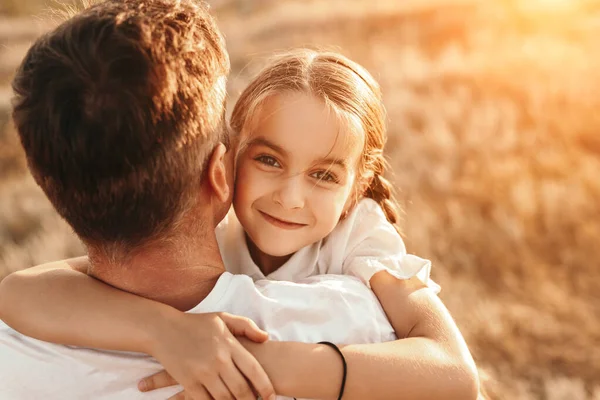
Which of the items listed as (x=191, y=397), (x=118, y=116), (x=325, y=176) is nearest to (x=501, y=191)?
(x=325, y=176)

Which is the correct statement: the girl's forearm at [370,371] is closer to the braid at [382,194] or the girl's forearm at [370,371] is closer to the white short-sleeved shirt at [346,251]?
the white short-sleeved shirt at [346,251]

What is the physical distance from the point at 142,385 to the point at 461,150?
5805mm

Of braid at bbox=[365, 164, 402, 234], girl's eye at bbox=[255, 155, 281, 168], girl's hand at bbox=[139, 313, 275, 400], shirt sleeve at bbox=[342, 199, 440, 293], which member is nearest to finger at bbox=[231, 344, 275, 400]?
girl's hand at bbox=[139, 313, 275, 400]

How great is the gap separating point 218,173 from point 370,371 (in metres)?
0.72

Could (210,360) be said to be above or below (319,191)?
below

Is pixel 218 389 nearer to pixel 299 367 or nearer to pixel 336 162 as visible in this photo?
pixel 299 367

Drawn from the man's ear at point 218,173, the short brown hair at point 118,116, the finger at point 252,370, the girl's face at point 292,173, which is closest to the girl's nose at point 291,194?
the girl's face at point 292,173

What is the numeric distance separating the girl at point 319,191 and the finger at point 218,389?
2.07 ft

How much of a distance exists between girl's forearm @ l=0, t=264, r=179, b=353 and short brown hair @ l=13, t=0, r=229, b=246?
0.20 meters

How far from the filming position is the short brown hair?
1978 millimetres

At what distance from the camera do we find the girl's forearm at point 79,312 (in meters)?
2.22

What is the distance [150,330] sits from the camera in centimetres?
219

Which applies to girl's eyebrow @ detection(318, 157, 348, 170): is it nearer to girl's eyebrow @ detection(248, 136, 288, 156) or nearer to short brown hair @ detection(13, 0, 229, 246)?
girl's eyebrow @ detection(248, 136, 288, 156)

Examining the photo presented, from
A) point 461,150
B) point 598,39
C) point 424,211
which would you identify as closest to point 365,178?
point 424,211
